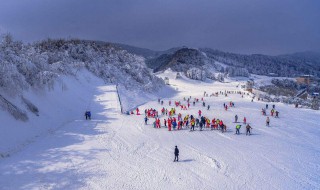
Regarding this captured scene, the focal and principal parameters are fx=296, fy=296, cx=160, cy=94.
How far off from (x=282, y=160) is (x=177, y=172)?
7.94m

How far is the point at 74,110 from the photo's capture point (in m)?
33.9

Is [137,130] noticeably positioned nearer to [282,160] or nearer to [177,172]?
[177,172]

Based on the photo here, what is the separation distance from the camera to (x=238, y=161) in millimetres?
19469

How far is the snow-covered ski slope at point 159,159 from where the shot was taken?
15.7m

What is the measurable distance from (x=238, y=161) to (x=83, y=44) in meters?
65.1

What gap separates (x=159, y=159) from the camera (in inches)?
763

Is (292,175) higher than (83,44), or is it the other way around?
(83,44)

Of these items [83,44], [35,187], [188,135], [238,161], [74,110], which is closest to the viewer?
[35,187]

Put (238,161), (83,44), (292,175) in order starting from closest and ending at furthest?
(292,175) → (238,161) → (83,44)

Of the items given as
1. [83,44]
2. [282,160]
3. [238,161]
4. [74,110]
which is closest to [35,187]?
[238,161]

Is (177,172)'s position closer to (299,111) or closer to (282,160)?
(282,160)

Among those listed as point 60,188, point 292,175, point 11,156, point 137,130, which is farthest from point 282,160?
point 11,156

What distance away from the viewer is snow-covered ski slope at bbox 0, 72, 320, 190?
1569cm

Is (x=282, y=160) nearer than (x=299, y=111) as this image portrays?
Yes
